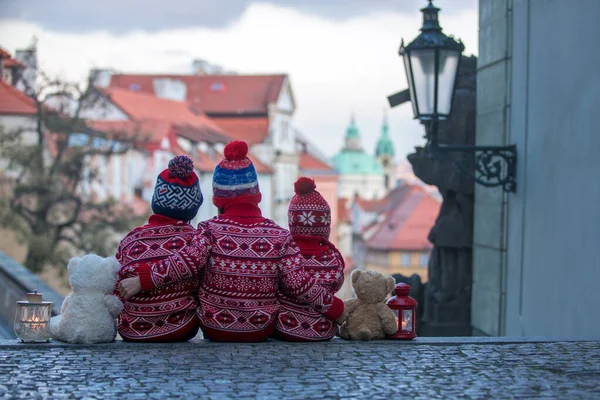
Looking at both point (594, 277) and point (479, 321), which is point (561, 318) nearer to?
point (594, 277)

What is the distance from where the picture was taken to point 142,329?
6535 millimetres

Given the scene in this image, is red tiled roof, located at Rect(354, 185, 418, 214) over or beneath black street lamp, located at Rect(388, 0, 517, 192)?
over

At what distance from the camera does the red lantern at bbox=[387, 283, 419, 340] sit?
22.5 feet

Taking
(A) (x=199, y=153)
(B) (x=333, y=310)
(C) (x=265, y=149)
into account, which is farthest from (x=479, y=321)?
(C) (x=265, y=149)

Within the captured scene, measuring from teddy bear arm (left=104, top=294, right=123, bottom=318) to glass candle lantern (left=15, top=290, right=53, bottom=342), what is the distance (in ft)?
1.11

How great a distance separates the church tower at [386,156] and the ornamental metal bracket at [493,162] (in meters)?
141

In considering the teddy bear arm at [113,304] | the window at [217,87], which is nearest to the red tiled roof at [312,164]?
the window at [217,87]

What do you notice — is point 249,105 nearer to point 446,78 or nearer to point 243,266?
point 446,78

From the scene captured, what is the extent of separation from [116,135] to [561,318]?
2709 cm

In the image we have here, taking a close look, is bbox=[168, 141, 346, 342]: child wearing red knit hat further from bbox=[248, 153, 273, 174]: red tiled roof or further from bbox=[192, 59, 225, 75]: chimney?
bbox=[192, 59, 225, 75]: chimney

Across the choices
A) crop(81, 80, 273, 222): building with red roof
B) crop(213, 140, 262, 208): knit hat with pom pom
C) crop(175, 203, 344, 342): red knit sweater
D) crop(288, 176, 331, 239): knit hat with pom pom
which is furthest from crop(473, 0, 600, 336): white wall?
crop(81, 80, 273, 222): building with red roof

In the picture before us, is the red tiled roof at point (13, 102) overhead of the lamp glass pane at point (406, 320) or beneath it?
overhead

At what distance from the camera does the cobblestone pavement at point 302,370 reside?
5.16m

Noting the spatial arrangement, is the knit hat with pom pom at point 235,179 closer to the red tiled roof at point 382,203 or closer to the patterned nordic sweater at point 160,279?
the patterned nordic sweater at point 160,279
